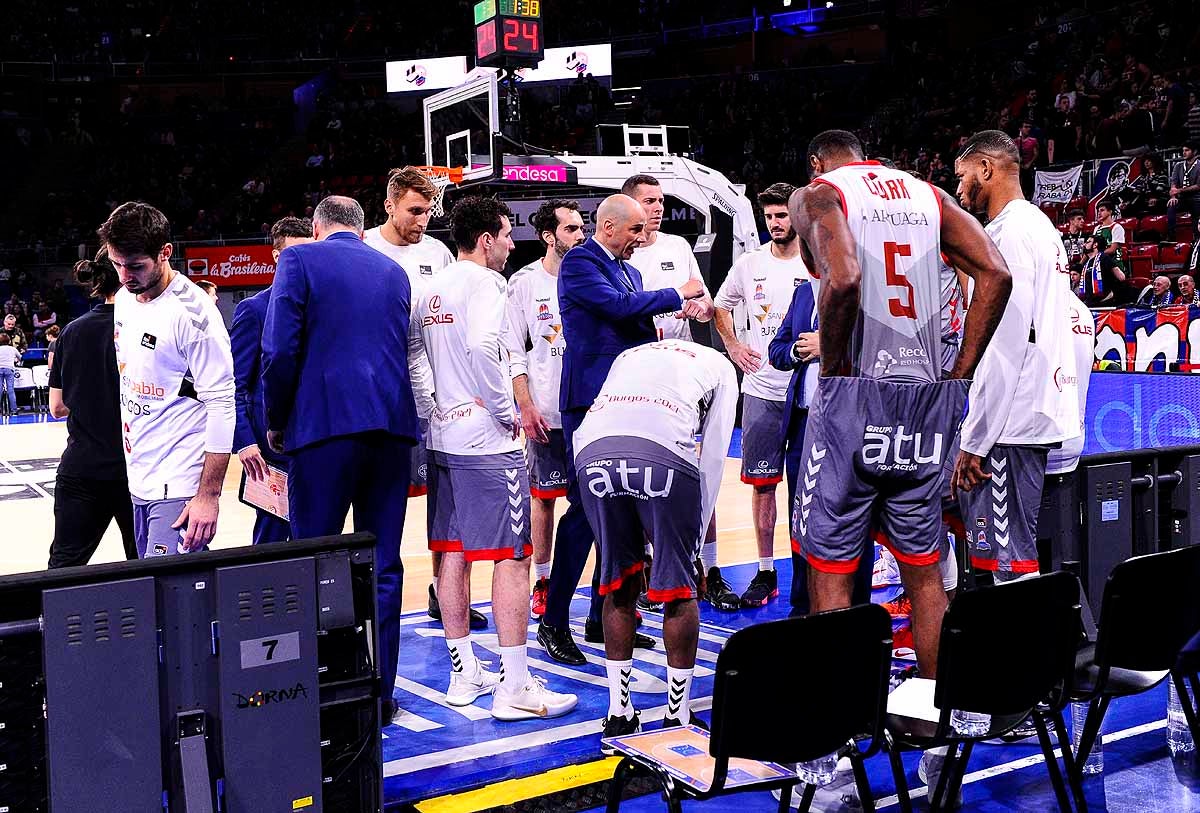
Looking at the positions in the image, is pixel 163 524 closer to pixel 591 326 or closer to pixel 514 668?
pixel 514 668

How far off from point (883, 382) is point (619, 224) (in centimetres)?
167

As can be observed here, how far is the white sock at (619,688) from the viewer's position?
408cm

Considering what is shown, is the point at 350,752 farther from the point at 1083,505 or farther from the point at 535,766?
the point at 1083,505

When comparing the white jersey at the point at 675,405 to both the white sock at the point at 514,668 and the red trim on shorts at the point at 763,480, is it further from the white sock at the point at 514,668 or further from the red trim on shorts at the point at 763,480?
the red trim on shorts at the point at 763,480

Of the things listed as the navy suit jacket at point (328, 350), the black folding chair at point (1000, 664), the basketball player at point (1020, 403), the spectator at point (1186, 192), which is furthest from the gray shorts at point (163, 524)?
the spectator at point (1186, 192)

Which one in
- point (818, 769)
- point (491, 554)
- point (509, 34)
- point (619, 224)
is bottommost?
point (818, 769)

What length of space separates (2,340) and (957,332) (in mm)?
18755

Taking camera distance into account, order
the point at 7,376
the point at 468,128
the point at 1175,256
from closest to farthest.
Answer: the point at 1175,256 < the point at 468,128 < the point at 7,376

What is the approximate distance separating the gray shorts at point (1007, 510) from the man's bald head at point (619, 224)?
1743mm

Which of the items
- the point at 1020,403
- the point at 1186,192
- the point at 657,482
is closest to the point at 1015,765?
the point at 1020,403

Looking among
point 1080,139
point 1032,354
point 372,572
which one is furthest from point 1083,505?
point 1080,139

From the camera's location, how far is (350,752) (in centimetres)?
326

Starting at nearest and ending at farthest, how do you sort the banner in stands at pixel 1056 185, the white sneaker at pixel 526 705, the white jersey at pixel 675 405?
the white jersey at pixel 675 405, the white sneaker at pixel 526 705, the banner in stands at pixel 1056 185

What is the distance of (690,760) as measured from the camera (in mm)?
2996
